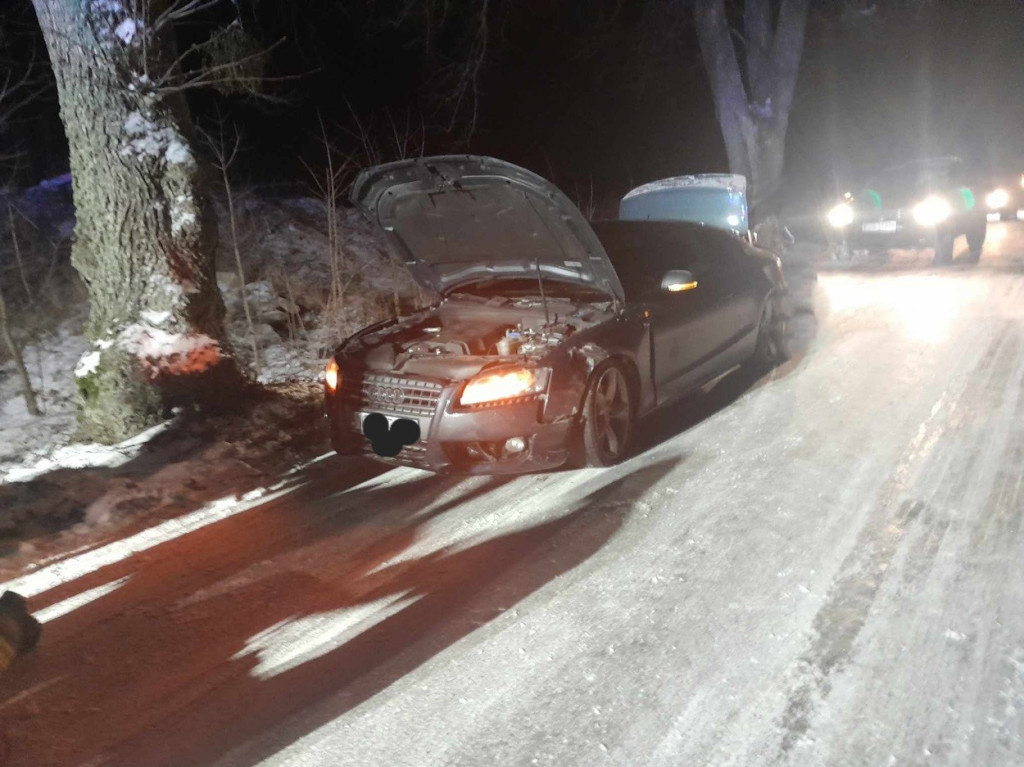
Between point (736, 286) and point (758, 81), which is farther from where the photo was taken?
point (758, 81)

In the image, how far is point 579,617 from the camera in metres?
3.55

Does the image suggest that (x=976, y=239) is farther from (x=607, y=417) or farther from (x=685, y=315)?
(x=607, y=417)

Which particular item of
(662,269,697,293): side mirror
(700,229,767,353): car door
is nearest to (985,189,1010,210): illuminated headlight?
(700,229,767,353): car door

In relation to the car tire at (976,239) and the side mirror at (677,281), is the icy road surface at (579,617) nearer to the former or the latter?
the side mirror at (677,281)

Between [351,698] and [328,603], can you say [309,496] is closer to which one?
[328,603]

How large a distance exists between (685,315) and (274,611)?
3.65 meters

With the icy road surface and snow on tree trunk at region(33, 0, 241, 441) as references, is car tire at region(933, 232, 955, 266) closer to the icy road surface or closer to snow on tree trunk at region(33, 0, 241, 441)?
the icy road surface

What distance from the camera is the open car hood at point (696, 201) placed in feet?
39.5

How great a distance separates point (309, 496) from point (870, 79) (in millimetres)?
32130

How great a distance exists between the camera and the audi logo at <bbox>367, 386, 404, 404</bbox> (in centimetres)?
496

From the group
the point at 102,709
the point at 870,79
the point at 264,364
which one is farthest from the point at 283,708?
the point at 870,79

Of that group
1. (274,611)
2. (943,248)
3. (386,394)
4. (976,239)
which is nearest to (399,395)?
(386,394)

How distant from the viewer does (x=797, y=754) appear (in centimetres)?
267

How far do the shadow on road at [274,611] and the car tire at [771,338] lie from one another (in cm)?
272
